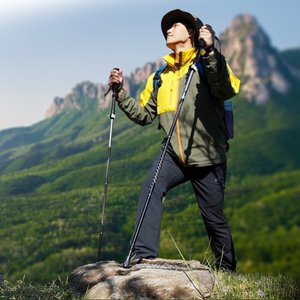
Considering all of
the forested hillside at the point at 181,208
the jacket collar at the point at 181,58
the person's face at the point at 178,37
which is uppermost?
the person's face at the point at 178,37

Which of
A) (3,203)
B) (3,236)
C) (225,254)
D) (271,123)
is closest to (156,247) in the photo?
(225,254)

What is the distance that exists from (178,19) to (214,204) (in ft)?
6.54

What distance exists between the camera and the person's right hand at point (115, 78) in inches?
191

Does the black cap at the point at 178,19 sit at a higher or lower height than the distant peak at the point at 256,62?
lower

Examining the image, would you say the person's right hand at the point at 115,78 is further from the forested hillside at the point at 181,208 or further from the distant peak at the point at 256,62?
the distant peak at the point at 256,62

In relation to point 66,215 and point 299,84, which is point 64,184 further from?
point 299,84

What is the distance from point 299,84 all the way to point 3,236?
11447 cm

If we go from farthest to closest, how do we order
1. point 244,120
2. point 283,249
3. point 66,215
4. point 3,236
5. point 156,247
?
point 244,120 → point 66,215 → point 3,236 → point 283,249 → point 156,247

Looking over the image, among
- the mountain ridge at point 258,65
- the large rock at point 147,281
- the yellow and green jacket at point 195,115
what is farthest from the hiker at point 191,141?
the mountain ridge at point 258,65

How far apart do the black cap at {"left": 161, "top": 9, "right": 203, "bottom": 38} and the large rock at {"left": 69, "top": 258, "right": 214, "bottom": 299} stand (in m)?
2.46

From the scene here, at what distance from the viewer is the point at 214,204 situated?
4586mm

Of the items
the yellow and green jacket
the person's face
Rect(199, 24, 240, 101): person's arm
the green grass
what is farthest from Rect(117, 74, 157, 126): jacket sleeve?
the green grass

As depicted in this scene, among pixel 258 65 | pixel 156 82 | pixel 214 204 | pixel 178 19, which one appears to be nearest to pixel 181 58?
pixel 156 82

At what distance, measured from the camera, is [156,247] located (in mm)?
4441
